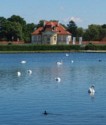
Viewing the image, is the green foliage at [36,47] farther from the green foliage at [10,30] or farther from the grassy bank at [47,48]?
the green foliage at [10,30]

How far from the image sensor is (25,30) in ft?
505

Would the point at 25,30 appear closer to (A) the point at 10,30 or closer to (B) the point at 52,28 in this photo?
(A) the point at 10,30

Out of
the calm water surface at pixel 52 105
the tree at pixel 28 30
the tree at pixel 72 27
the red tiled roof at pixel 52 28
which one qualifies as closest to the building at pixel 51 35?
the red tiled roof at pixel 52 28

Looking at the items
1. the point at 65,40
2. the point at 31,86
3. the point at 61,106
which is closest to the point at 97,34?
the point at 65,40

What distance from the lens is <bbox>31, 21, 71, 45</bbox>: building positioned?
444 feet

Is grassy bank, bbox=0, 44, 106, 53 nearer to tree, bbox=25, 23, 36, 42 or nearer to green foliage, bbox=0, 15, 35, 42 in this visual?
green foliage, bbox=0, 15, 35, 42

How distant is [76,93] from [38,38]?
4332 inches

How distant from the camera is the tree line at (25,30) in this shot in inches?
5359

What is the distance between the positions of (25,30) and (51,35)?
19.3 meters

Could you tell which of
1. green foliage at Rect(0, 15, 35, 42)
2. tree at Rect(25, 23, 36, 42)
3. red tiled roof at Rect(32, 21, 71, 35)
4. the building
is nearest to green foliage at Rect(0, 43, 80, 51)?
red tiled roof at Rect(32, 21, 71, 35)

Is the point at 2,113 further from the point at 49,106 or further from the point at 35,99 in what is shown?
the point at 35,99

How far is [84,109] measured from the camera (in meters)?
23.1

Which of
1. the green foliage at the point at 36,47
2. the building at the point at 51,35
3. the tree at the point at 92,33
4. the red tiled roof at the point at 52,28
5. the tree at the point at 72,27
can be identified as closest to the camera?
the green foliage at the point at 36,47

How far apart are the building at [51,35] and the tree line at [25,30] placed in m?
4.80
